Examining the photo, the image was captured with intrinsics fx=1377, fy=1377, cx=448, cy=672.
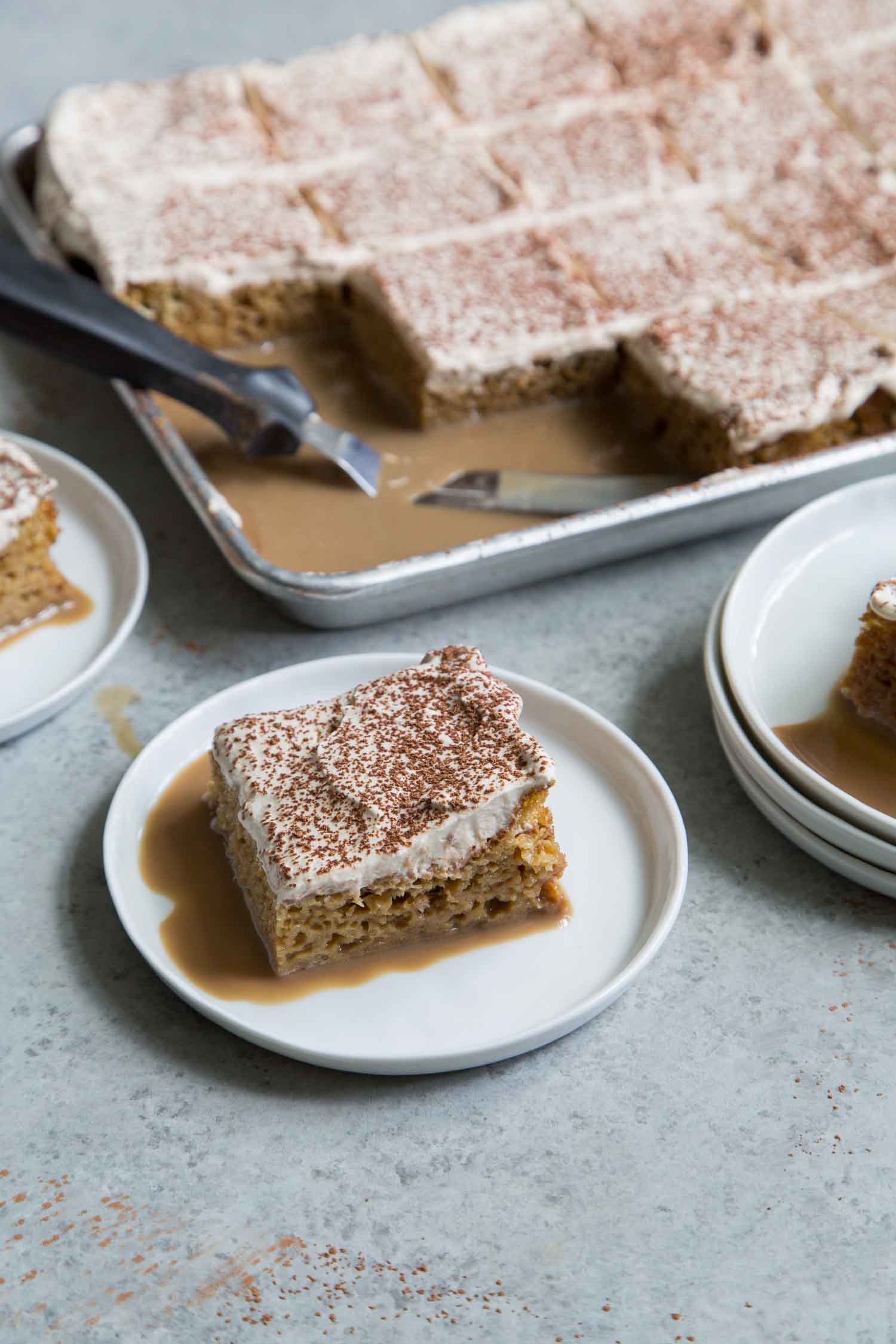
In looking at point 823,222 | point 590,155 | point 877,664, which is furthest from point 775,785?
point 590,155

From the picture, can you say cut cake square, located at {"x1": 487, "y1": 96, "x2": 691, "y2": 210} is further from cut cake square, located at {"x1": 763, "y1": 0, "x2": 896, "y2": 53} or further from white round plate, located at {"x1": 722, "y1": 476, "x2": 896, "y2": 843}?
white round plate, located at {"x1": 722, "y1": 476, "x2": 896, "y2": 843}

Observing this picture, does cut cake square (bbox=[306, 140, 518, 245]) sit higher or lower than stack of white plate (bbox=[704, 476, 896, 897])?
higher

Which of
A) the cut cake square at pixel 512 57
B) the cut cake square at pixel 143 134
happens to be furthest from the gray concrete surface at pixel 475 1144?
the cut cake square at pixel 512 57

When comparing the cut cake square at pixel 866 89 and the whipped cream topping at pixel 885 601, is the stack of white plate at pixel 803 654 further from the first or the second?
the cut cake square at pixel 866 89

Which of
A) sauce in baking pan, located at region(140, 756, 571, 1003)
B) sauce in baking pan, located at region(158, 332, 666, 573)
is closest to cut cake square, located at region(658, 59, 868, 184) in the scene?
sauce in baking pan, located at region(158, 332, 666, 573)

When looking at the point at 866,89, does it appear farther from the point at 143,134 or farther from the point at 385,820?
the point at 385,820

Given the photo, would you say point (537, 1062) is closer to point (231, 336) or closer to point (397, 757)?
point (397, 757)
